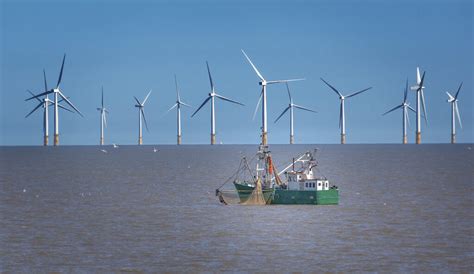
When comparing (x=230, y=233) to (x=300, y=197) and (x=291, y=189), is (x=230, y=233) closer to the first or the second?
(x=300, y=197)

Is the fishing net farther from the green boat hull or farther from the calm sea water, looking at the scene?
the calm sea water

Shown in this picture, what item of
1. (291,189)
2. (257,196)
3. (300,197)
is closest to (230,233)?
(300,197)

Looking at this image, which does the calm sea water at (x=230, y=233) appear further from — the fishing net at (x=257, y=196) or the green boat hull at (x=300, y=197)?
the fishing net at (x=257, y=196)

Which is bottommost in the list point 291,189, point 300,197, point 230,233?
point 230,233

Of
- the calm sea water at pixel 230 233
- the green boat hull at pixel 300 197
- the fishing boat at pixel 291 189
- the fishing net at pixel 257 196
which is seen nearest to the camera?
the calm sea water at pixel 230 233

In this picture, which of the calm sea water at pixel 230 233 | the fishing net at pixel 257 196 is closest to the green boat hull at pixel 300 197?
the fishing net at pixel 257 196

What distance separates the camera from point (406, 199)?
132 metres

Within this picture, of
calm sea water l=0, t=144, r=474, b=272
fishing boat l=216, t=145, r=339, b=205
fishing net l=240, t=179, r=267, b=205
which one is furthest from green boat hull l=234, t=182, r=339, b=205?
calm sea water l=0, t=144, r=474, b=272

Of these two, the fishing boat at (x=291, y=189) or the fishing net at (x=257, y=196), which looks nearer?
the fishing boat at (x=291, y=189)

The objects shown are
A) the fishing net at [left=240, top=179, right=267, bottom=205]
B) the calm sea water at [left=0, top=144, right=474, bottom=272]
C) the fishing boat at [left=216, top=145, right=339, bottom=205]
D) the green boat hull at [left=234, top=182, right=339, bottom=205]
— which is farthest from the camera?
the fishing net at [left=240, top=179, right=267, bottom=205]

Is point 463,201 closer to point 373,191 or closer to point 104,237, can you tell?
point 373,191

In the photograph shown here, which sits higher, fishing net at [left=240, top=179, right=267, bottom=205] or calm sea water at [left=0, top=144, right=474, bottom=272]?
fishing net at [left=240, top=179, right=267, bottom=205]

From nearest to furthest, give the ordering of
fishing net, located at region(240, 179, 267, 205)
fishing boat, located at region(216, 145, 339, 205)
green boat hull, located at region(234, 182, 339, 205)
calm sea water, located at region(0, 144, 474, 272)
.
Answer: calm sea water, located at region(0, 144, 474, 272), fishing boat, located at region(216, 145, 339, 205), green boat hull, located at region(234, 182, 339, 205), fishing net, located at region(240, 179, 267, 205)

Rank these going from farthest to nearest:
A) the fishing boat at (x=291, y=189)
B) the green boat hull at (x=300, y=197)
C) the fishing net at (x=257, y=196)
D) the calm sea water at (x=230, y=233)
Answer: the fishing net at (x=257, y=196)
the green boat hull at (x=300, y=197)
the fishing boat at (x=291, y=189)
the calm sea water at (x=230, y=233)
